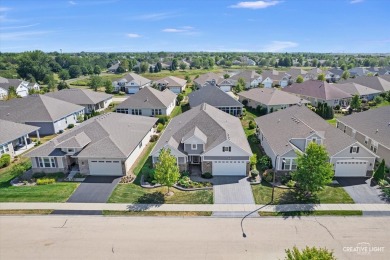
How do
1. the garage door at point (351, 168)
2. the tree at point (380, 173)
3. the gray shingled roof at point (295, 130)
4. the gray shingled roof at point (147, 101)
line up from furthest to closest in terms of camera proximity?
the gray shingled roof at point (147, 101), the gray shingled roof at point (295, 130), the garage door at point (351, 168), the tree at point (380, 173)

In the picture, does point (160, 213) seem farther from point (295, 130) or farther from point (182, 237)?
point (295, 130)

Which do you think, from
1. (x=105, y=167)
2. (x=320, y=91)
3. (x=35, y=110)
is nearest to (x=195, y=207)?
(x=105, y=167)

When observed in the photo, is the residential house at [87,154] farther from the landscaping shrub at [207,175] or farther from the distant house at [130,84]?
the distant house at [130,84]

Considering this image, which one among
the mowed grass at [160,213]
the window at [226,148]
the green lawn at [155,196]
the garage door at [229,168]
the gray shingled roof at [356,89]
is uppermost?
the gray shingled roof at [356,89]

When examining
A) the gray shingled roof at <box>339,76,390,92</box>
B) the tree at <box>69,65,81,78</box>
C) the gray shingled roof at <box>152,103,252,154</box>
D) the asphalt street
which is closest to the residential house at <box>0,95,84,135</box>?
the gray shingled roof at <box>152,103,252,154</box>

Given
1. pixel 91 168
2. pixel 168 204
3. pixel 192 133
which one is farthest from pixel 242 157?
pixel 91 168

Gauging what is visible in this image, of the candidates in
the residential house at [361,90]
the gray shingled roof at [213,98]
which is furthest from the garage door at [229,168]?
the residential house at [361,90]
